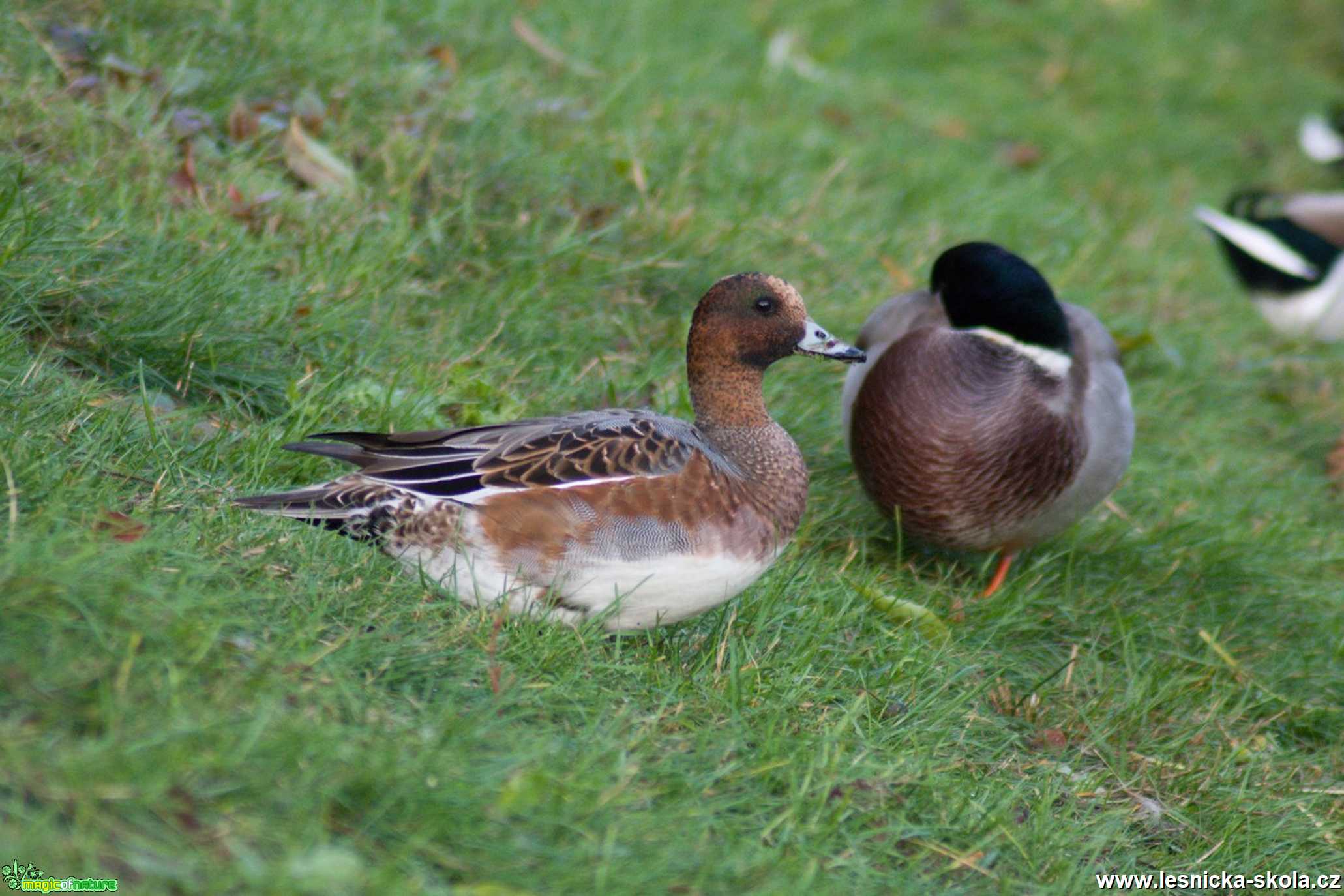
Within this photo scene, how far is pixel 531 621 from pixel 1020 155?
15.7 feet

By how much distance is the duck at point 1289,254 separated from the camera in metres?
6.20

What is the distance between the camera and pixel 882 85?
22.9 ft

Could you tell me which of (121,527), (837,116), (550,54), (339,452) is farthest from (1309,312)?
(121,527)

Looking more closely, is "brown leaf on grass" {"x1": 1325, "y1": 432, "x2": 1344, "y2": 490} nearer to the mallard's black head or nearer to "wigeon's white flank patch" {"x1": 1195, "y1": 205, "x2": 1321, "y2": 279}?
"wigeon's white flank patch" {"x1": 1195, "y1": 205, "x2": 1321, "y2": 279}

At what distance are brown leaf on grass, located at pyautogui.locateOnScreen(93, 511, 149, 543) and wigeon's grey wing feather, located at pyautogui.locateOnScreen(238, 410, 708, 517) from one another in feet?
0.79

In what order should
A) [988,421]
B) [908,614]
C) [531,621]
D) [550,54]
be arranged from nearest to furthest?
1. [531,621]
2. [908,614]
3. [988,421]
4. [550,54]

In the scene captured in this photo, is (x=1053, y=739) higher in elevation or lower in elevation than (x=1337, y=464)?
lower

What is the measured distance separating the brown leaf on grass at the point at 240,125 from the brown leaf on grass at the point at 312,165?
114mm

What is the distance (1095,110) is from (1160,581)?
14.0 ft

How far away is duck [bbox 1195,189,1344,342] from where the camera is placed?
6199 mm

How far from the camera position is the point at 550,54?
5.53 m

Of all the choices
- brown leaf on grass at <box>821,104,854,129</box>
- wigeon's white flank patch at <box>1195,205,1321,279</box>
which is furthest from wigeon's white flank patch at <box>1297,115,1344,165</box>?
brown leaf on grass at <box>821,104,854,129</box>

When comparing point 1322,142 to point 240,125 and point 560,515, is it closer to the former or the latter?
point 240,125

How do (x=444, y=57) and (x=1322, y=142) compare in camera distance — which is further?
(x=1322, y=142)
